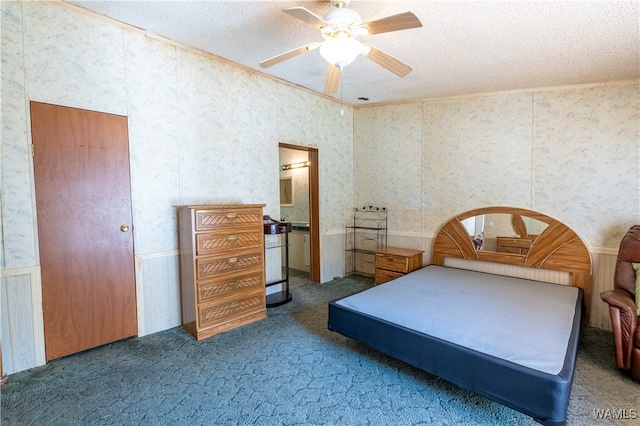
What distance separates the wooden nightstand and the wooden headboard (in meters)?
0.37

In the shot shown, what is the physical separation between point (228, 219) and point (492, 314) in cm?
252

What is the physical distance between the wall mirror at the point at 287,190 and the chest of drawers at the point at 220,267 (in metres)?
2.62

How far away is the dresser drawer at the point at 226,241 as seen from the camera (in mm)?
2859

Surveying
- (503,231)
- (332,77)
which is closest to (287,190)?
(332,77)

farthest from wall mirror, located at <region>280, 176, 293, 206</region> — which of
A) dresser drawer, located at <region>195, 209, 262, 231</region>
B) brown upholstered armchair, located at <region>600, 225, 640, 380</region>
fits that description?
brown upholstered armchair, located at <region>600, 225, 640, 380</region>

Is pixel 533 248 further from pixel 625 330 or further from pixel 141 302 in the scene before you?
pixel 141 302

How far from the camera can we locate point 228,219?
9.96 ft

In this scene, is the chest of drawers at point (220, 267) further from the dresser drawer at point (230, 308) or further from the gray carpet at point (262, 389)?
the gray carpet at point (262, 389)

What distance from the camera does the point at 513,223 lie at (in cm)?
378

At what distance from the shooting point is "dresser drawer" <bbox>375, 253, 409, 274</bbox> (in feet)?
13.5

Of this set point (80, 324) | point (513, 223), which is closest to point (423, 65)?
point (513, 223)

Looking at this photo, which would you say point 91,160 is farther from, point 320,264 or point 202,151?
point 320,264

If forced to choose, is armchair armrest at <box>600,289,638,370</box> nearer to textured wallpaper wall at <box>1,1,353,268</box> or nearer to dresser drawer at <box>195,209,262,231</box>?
dresser drawer at <box>195,209,262,231</box>

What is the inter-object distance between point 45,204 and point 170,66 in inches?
65.2
